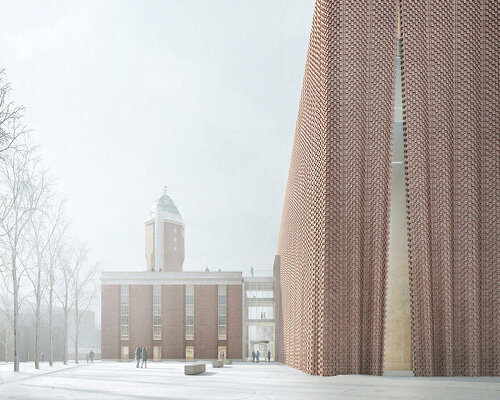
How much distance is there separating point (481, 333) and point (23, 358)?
59903 mm

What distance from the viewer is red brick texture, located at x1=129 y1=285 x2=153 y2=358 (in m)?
60.9

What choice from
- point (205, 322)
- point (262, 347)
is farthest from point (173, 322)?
point (262, 347)

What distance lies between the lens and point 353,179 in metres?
24.5

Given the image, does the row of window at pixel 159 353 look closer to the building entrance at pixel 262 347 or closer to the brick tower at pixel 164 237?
the building entrance at pixel 262 347

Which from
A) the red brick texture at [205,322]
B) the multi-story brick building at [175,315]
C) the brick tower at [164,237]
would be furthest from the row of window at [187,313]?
the brick tower at [164,237]

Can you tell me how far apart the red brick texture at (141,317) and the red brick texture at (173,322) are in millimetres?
1246

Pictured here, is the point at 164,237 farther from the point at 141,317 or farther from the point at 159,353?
the point at 159,353

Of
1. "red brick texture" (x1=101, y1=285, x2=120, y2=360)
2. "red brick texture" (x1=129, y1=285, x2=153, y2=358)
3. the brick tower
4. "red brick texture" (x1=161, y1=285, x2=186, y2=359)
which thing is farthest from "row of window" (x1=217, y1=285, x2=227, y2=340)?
the brick tower

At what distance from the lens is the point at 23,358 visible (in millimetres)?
72188

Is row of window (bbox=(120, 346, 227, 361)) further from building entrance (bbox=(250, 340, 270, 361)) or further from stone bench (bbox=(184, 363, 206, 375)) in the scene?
stone bench (bbox=(184, 363, 206, 375))

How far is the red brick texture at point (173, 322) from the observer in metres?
60.7

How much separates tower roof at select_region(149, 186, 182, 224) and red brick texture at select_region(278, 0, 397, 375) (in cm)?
5263

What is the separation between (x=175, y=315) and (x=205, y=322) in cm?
293

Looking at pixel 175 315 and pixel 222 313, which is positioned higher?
pixel 222 313
